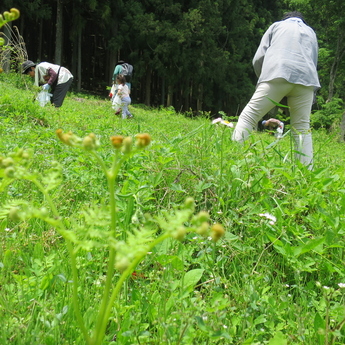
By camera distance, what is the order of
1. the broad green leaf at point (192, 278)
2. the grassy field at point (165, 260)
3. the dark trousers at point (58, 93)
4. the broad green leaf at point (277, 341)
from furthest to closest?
1. the dark trousers at point (58, 93)
2. the broad green leaf at point (192, 278)
3. the broad green leaf at point (277, 341)
4. the grassy field at point (165, 260)

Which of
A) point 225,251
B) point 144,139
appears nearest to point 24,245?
point 225,251

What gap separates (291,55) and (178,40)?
45.5ft

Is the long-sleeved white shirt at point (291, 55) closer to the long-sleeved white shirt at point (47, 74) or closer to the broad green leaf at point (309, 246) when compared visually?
the broad green leaf at point (309, 246)

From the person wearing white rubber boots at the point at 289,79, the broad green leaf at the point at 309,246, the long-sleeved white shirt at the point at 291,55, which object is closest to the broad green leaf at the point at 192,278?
the broad green leaf at the point at 309,246

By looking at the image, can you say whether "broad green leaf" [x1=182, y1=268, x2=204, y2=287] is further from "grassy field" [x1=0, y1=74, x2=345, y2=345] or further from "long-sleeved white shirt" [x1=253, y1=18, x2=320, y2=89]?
"long-sleeved white shirt" [x1=253, y1=18, x2=320, y2=89]

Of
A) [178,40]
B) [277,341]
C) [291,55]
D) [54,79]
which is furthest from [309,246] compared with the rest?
[178,40]

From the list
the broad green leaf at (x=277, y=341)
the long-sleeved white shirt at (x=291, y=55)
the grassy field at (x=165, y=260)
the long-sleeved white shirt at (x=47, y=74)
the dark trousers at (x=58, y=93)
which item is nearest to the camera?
the grassy field at (x=165, y=260)

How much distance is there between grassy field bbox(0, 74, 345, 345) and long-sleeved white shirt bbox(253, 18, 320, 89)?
116 centimetres

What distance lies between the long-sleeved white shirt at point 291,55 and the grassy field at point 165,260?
45.6 inches

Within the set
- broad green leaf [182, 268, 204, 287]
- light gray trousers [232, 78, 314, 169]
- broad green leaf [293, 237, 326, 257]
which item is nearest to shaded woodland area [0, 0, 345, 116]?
light gray trousers [232, 78, 314, 169]

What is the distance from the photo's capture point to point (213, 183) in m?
1.44

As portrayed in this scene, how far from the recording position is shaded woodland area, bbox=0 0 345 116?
47.3 feet

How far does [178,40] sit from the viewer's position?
15492 millimetres

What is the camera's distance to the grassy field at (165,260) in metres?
0.51
